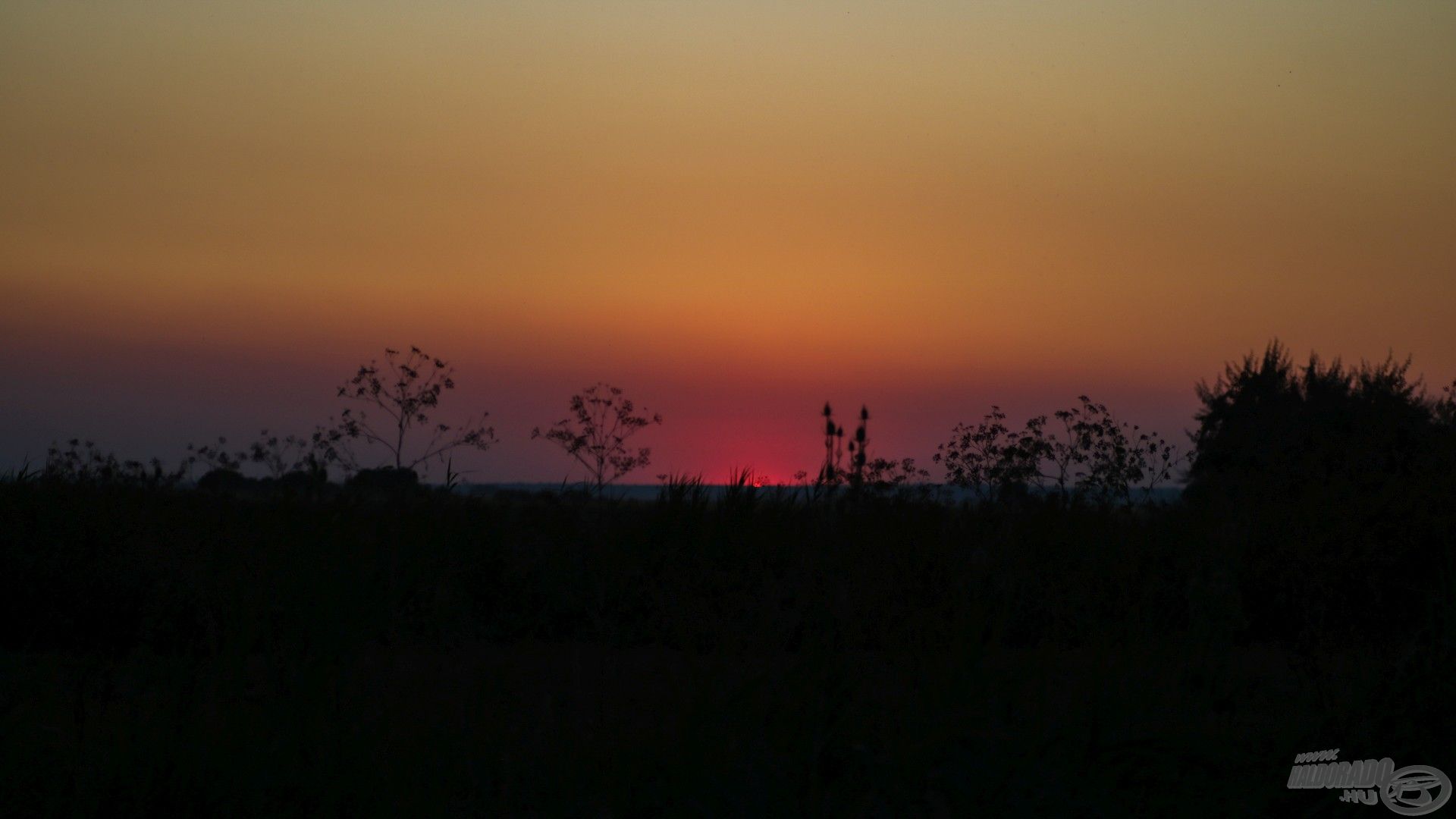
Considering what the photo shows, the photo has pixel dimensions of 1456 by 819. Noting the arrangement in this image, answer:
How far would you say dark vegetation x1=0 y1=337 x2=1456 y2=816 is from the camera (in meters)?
5.09

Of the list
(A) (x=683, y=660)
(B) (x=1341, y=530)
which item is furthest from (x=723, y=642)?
(B) (x=1341, y=530)

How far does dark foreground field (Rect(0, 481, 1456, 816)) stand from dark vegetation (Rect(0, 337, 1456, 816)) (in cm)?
3

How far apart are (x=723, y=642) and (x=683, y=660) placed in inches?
36.6

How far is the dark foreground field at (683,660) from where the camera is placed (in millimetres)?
5062

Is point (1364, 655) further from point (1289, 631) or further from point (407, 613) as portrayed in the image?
point (407, 613)

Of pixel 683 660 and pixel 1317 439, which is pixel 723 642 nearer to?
pixel 683 660

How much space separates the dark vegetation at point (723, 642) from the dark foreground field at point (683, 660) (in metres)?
0.03

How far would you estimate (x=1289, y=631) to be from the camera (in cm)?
1027

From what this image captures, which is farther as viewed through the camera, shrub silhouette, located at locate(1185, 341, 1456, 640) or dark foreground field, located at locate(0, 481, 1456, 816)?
shrub silhouette, located at locate(1185, 341, 1456, 640)

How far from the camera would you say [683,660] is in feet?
23.6

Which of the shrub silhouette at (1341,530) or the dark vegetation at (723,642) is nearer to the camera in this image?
the dark vegetation at (723,642)

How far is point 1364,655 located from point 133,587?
9.17 metres

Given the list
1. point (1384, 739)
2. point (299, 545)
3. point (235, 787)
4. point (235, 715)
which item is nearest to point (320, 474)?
point (299, 545)

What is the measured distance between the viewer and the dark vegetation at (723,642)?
509 cm
